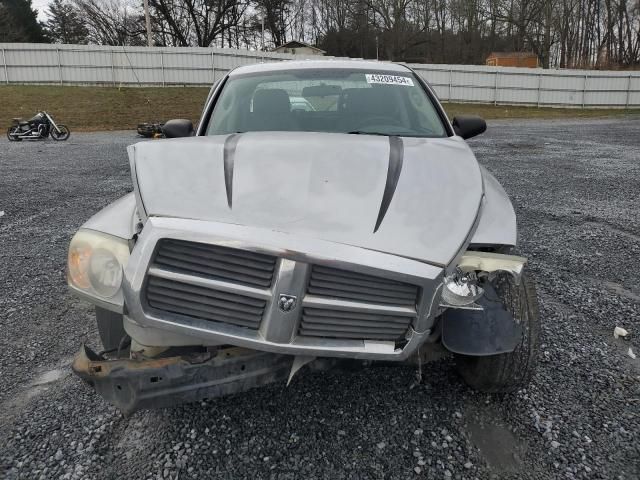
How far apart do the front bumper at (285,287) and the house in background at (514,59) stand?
47769mm

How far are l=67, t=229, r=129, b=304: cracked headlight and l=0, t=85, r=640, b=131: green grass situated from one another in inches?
719

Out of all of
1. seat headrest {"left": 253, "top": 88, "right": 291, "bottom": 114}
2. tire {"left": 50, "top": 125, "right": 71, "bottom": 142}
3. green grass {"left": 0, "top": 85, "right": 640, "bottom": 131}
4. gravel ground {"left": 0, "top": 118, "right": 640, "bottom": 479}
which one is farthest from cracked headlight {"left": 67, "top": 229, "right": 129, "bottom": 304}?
green grass {"left": 0, "top": 85, "right": 640, "bottom": 131}

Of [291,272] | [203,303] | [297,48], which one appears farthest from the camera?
[297,48]

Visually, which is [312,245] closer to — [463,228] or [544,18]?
[463,228]

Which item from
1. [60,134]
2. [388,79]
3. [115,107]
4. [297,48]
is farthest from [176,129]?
[297,48]

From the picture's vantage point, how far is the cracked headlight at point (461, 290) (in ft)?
5.36

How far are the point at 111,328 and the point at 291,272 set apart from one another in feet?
2.91

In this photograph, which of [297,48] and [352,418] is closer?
[352,418]

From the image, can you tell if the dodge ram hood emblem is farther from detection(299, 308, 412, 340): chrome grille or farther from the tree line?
the tree line

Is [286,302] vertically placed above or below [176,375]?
above

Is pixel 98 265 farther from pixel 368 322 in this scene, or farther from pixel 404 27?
pixel 404 27

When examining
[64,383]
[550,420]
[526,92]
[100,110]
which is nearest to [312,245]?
[550,420]

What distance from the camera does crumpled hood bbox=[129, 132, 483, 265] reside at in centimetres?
162

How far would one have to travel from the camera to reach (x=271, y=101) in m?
3.29
